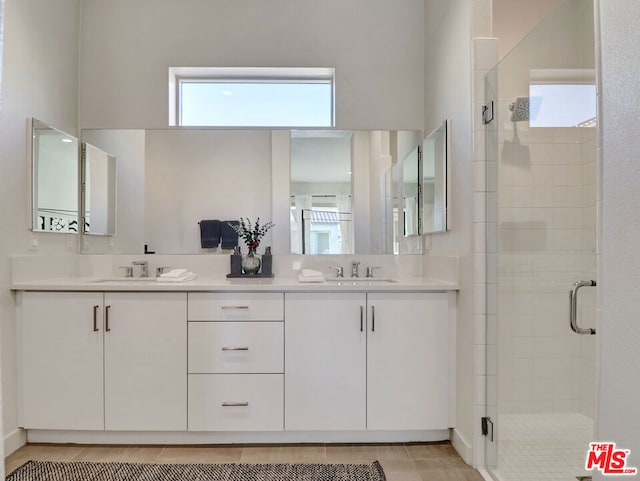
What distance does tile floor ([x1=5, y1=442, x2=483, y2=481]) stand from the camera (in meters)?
1.92

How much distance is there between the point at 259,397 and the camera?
2.06 metres

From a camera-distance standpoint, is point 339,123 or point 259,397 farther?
point 339,123

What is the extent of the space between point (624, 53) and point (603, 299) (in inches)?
26.1

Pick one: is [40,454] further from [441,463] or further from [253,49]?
[253,49]

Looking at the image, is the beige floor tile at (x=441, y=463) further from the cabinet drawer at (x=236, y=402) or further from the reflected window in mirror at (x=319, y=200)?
the reflected window in mirror at (x=319, y=200)

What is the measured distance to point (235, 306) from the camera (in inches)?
81.7

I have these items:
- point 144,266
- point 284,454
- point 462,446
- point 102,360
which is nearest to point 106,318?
point 102,360

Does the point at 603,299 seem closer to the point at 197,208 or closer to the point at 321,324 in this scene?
A: the point at 321,324

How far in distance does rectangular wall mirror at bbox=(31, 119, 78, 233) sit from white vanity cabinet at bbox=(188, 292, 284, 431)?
1.07 m

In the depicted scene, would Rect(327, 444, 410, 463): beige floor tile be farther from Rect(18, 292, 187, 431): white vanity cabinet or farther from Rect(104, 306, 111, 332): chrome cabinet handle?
Rect(104, 306, 111, 332): chrome cabinet handle

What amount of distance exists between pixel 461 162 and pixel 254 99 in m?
1.53

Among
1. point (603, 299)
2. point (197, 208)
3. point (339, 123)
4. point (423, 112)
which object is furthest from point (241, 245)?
point (603, 299)

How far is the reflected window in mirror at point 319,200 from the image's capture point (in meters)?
2.63

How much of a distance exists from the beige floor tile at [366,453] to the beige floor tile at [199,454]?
505 millimetres
